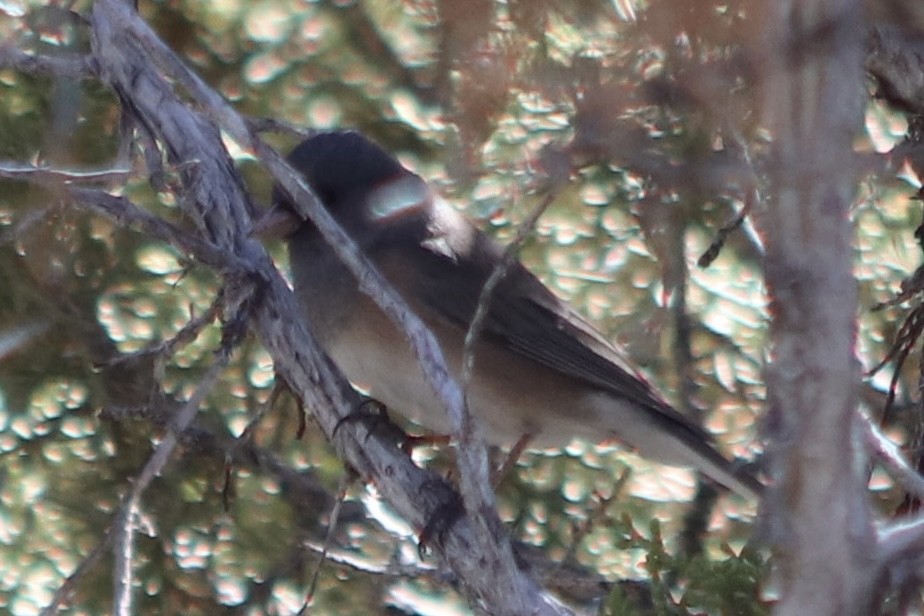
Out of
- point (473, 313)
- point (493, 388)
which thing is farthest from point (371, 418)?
point (493, 388)

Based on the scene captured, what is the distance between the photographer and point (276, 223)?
369 centimetres

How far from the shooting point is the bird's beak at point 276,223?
11.5ft

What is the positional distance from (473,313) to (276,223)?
25.8 inches

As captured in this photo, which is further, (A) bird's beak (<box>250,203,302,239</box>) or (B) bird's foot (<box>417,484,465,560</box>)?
(A) bird's beak (<box>250,203,302,239</box>)

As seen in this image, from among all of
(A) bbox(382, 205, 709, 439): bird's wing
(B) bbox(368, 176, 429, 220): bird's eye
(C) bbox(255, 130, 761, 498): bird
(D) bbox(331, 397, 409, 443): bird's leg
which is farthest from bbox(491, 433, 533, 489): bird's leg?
(B) bbox(368, 176, 429, 220): bird's eye

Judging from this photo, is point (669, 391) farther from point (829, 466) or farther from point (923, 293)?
point (829, 466)

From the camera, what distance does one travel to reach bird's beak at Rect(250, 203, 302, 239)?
138 inches

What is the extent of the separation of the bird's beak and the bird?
12 millimetres

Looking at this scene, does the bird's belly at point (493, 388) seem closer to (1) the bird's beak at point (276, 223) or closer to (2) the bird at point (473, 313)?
(2) the bird at point (473, 313)

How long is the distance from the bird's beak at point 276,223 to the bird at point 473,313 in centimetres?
1

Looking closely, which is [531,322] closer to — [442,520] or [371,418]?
[371,418]

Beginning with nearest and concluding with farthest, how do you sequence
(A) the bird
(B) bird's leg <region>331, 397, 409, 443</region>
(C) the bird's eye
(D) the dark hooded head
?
1. (B) bird's leg <region>331, 397, 409, 443</region>
2. (A) the bird
3. (D) the dark hooded head
4. (C) the bird's eye

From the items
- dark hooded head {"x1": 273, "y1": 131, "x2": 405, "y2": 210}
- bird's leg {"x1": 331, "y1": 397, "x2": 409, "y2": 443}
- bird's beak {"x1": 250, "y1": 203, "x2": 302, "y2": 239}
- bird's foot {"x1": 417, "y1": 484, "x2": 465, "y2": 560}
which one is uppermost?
dark hooded head {"x1": 273, "y1": 131, "x2": 405, "y2": 210}

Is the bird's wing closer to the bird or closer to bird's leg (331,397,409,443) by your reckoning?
the bird
